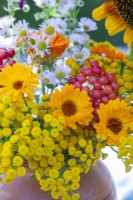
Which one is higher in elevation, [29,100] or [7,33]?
[7,33]

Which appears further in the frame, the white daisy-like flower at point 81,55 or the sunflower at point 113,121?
the white daisy-like flower at point 81,55

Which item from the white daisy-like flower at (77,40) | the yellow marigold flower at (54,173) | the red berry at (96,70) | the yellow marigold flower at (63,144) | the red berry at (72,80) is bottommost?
the yellow marigold flower at (54,173)

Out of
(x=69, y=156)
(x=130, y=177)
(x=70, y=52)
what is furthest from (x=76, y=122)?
(x=130, y=177)

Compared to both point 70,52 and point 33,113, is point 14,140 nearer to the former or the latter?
point 33,113

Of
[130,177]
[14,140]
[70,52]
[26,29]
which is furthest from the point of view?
[130,177]

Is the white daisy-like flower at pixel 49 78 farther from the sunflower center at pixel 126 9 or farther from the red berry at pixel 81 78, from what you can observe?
the sunflower center at pixel 126 9

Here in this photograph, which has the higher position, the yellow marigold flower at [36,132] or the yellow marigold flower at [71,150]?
the yellow marigold flower at [36,132]

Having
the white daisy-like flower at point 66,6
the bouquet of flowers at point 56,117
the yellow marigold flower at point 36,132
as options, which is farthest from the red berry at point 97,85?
the white daisy-like flower at point 66,6
